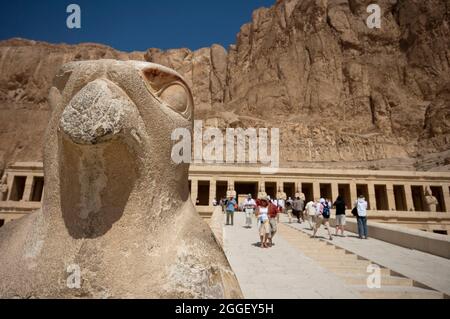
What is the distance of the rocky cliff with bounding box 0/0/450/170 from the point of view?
43469mm

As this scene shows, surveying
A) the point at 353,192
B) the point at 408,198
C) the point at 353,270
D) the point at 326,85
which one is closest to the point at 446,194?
the point at 408,198

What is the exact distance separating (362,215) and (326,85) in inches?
1814

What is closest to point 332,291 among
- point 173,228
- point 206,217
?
point 173,228

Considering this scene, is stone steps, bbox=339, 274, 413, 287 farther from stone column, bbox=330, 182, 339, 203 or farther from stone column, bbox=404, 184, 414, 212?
stone column, bbox=404, 184, 414, 212

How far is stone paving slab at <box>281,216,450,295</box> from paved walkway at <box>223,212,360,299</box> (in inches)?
56.7

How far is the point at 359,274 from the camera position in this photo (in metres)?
5.36

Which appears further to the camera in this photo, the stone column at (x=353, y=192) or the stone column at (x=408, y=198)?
the stone column at (x=408, y=198)

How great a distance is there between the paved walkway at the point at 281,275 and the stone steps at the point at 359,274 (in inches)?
13.1

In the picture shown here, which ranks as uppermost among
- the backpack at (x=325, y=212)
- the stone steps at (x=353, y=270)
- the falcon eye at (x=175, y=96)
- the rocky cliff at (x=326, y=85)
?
the rocky cliff at (x=326, y=85)

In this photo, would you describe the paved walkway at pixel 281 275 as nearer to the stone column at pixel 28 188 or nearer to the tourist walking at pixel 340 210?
the tourist walking at pixel 340 210

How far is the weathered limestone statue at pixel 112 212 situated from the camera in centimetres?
172

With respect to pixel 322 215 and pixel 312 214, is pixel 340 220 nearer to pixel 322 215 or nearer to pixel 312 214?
pixel 322 215

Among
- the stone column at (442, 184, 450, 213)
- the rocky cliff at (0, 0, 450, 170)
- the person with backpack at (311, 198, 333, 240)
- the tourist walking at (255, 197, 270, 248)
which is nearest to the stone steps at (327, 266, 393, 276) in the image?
the tourist walking at (255, 197, 270, 248)

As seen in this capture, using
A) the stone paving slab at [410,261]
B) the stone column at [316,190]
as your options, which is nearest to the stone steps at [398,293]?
the stone paving slab at [410,261]
